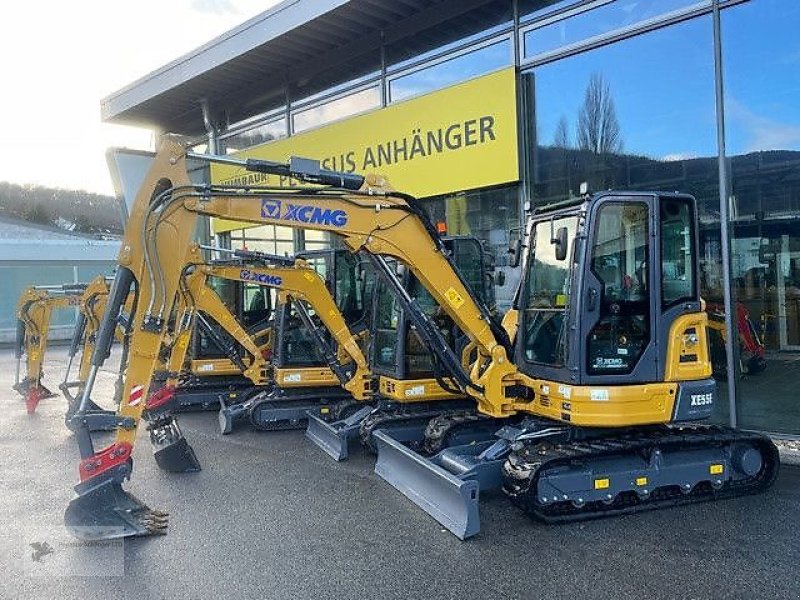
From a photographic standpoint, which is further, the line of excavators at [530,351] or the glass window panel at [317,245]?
the glass window panel at [317,245]

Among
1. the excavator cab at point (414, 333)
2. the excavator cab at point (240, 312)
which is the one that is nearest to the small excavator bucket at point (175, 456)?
the excavator cab at point (414, 333)

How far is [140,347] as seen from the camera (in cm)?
594

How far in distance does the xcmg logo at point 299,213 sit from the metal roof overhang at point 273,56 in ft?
23.1

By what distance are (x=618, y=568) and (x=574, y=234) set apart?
9.28ft

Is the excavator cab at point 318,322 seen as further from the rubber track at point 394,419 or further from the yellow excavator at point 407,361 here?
the rubber track at point 394,419

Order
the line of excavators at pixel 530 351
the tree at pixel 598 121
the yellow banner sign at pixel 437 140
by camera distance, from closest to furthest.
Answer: the line of excavators at pixel 530 351 < the tree at pixel 598 121 < the yellow banner sign at pixel 437 140

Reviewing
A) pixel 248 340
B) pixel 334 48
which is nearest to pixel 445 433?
pixel 248 340

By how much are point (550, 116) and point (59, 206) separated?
53.1m

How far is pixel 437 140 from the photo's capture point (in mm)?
12203

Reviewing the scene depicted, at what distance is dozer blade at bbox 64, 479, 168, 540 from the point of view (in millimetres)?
5633

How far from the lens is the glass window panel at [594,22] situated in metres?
9.34

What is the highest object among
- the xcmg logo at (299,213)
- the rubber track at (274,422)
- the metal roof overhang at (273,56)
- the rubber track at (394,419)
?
the metal roof overhang at (273,56)
